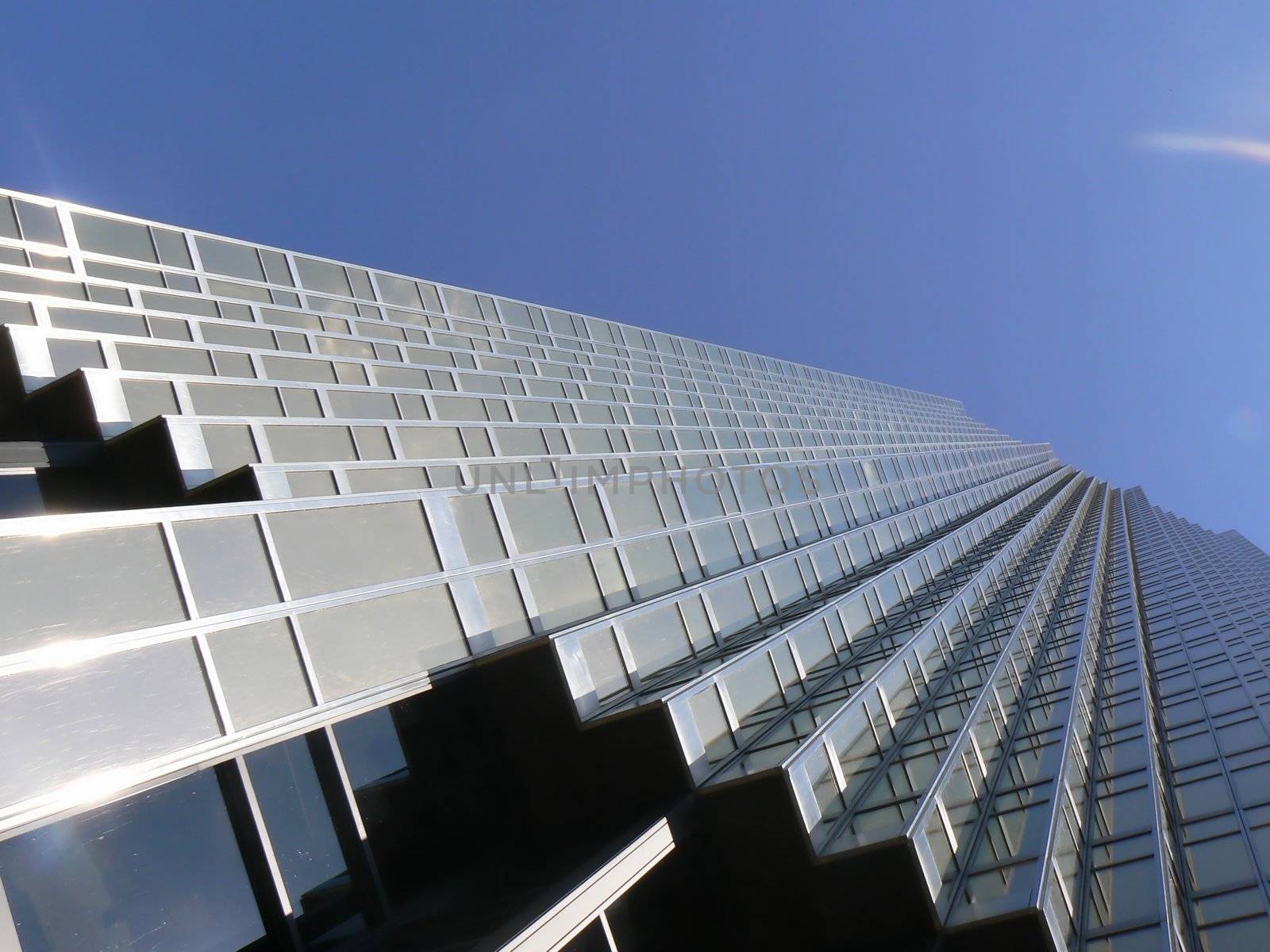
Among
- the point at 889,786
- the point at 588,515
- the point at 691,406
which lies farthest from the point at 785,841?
the point at 691,406

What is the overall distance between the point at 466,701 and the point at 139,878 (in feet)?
17.0

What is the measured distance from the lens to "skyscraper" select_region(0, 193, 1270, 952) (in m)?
9.50

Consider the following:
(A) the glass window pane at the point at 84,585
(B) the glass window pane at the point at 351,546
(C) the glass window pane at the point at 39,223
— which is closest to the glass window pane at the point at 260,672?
(A) the glass window pane at the point at 84,585

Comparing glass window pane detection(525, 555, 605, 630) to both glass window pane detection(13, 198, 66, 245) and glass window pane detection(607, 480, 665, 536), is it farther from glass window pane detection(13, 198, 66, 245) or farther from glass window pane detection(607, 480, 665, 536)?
glass window pane detection(13, 198, 66, 245)

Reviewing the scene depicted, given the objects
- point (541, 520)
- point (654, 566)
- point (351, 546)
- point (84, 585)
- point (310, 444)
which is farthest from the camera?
point (654, 566)

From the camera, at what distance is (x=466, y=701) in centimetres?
1377

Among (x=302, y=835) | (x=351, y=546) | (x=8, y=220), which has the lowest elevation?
(x=302, y=835)

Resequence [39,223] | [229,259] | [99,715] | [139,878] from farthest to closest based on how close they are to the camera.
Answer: [229,259] < [39,223] < [139,878] < [99,715]

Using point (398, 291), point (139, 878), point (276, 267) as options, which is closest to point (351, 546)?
point (139, 878)

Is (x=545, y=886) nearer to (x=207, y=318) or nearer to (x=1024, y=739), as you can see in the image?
(x=1024, y=739)

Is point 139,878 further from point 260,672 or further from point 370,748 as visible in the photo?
point 370,748

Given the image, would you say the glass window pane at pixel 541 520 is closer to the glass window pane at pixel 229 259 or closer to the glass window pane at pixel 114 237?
the glass window pane at pixel 114 237

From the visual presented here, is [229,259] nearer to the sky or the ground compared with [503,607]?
nearer to the sky

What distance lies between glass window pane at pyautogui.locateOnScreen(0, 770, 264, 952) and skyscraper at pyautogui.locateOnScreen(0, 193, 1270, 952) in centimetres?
3
